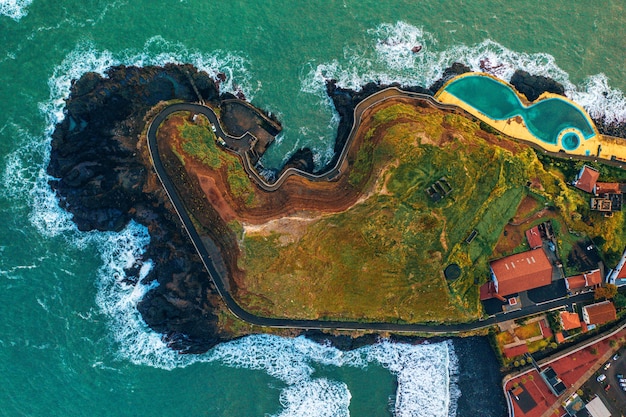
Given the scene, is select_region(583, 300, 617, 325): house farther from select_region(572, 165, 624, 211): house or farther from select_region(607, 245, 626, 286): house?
select_region(572, 165, 624, 211): house

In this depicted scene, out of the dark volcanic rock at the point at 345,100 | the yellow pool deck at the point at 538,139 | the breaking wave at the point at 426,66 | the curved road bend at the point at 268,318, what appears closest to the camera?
the curved road bend at the point at 268,318

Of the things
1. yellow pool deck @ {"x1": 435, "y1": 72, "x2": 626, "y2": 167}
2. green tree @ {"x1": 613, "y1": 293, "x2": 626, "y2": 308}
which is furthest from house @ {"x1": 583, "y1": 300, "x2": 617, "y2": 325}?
yellow pool deck @ {"x1": 435, "y1": 72, "x2": 626, "y2": 167}

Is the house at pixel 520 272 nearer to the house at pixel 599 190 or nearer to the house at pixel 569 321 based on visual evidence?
the house at pixel 569 321

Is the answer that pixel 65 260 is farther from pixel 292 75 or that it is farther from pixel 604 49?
pixel 604 49

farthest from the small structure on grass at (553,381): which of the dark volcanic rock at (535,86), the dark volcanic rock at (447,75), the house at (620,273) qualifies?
the dark volcanic rock at (447,75)

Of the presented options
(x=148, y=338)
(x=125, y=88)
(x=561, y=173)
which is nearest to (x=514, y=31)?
(x=561, y=173)

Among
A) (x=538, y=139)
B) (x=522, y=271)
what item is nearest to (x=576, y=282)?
(x=522, y=271)
